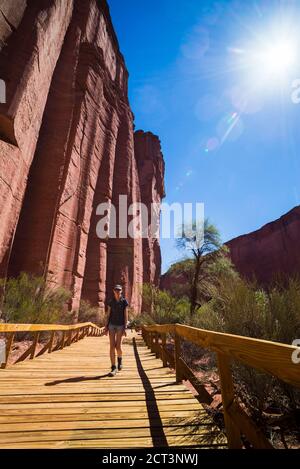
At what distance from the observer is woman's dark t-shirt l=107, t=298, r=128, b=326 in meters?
5.83

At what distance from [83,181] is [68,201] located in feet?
11.8

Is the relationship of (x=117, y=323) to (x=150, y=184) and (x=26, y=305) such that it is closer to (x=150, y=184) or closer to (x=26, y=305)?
(x=26, y=305)

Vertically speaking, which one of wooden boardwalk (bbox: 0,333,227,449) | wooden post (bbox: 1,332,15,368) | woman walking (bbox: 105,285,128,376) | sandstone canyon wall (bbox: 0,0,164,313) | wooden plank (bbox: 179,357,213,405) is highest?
sandstone canyon wall (bbox: 0,0,164,313)

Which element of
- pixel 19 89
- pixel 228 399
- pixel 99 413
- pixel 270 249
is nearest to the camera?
pixel 228 399

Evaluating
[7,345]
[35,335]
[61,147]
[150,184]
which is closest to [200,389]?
[7,345]

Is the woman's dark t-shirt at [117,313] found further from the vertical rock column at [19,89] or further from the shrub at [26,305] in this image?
the vertical rock column at [19,89]

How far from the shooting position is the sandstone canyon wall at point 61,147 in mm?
15309

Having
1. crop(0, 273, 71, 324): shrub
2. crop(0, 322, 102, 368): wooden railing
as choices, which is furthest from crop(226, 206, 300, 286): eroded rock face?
crop(0, 322, 102, 368): wooden railing

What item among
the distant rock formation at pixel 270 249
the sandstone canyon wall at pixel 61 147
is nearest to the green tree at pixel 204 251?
the sandstone canyon wall at pixel 61 147

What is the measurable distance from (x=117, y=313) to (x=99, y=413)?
115 inches

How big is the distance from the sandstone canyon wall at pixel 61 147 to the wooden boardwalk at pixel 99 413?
12221 mm

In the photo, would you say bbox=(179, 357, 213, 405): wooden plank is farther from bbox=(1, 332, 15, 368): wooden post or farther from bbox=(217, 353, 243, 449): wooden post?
bbox=(1, 332, 15, 368): wooden post

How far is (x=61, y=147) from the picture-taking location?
20.8m
